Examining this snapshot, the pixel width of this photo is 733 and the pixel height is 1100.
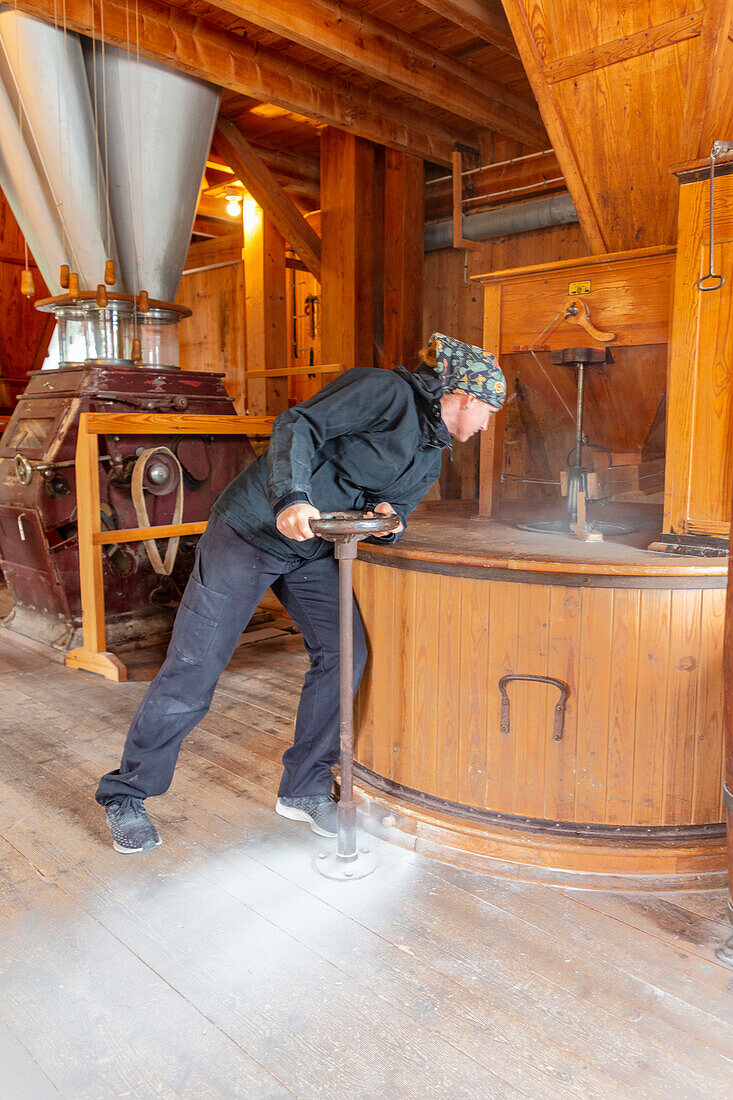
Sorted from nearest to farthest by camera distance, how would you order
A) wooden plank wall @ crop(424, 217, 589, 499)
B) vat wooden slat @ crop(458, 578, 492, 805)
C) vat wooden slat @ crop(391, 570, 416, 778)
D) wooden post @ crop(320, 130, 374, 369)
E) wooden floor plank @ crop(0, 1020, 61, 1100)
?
wooden floor plank @ crop(0, 1020, 61, 1100) < vat wooden slat @ crop(458, 578, 492, 805) < vat wooden slat @ crop(391, 570, 416, 778) < wooden plank wall @ crop(424, 217, 589, 499) < wooden post @ crop(320, 130, 374, 369)

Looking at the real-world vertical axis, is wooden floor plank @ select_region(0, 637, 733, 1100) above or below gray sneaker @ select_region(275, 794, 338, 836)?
below

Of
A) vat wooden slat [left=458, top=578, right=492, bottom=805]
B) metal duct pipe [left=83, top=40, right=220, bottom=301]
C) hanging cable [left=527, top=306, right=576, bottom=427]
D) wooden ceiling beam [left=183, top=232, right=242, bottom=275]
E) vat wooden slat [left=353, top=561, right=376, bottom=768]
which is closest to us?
vat wooden slat [left=458, top=578, right=492, bottom=805]

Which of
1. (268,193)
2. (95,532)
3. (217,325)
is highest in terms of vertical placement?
(268,193)

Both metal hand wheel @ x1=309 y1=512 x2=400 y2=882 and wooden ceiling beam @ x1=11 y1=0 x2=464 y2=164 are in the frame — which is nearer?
metal hand wheel @ x1=309 y1=512 x2=400 y2=882

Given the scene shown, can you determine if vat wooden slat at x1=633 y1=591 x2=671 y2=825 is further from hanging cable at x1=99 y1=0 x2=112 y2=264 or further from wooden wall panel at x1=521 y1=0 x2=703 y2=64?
hanging cable at x1=99 y1=0 x2=112 y2=264

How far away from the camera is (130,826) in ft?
6.89

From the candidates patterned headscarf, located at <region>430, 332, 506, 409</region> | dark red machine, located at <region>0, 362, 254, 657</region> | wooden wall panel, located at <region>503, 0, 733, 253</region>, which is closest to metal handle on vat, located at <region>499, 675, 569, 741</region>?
patterned headscarf, located at <region>430, 332, 506, 409</region>

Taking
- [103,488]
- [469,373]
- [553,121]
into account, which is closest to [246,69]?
[103,488]

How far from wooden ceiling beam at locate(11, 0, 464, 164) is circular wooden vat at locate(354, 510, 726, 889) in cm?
296

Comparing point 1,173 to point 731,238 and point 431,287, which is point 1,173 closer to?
point 431,287

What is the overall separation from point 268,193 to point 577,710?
4.28m

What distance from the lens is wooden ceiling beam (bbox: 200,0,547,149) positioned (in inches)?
135

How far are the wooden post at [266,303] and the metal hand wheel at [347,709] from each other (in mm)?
4010

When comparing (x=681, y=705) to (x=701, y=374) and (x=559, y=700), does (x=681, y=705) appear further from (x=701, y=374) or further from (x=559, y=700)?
(x=701, y=374)
